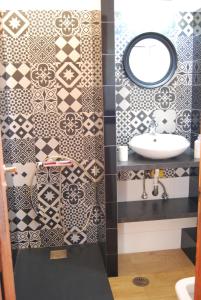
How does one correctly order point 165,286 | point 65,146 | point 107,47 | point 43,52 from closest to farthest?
→ point 107,47, point 165,286, point 43,52, point 65,146

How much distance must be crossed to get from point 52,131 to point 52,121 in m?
0.09

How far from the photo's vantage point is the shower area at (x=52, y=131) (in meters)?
2.46

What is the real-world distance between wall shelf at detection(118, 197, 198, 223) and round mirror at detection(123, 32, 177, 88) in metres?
1.09

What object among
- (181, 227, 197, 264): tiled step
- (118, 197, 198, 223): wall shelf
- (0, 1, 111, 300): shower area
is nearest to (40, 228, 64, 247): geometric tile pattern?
(0, 1, 111, 300): shower area

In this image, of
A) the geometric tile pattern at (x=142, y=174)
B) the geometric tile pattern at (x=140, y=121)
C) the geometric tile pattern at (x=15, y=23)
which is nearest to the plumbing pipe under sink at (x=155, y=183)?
the geometric tile pattern at (x=142, y=174)

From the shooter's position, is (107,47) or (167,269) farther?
(167,269)

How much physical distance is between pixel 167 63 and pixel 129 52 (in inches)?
14.5

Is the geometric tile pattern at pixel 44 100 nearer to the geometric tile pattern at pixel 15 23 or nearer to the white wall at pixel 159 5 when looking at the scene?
the geometric tile pattern at pixel 15 23

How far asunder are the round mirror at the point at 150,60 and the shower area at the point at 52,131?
294 millimetres

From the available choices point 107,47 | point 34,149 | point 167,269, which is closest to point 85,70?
point 107,47

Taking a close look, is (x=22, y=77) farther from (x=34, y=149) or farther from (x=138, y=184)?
(x=138, y=184)

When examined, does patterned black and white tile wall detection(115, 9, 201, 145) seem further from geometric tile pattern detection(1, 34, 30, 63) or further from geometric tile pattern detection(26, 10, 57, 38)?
geometric tile pattern detection(1, 34, 30, 63)

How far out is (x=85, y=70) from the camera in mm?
A: 2559

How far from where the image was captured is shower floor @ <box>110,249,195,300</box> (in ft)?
7.25
